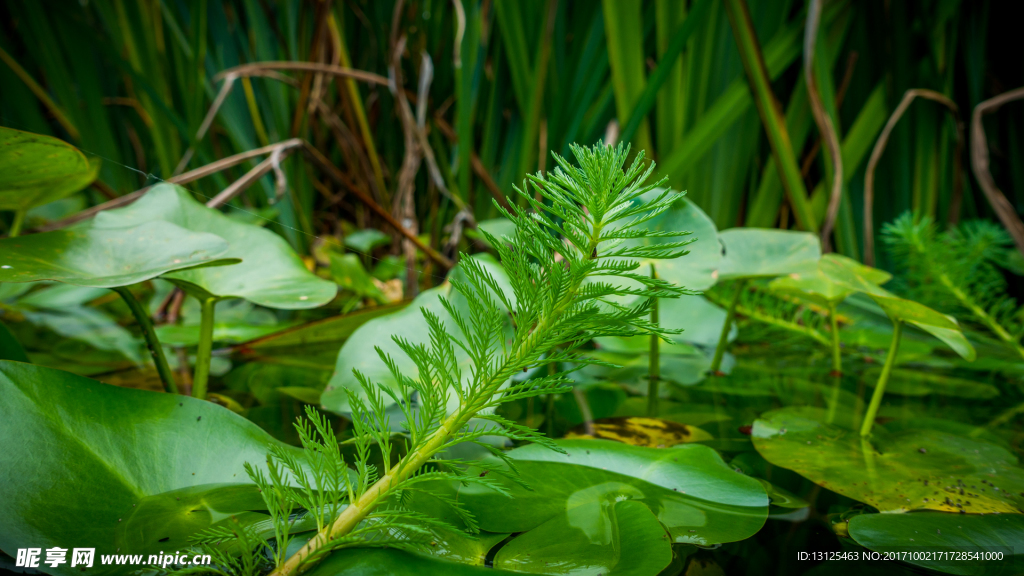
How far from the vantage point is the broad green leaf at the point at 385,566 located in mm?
258

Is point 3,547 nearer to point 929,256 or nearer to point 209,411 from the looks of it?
point 209,411

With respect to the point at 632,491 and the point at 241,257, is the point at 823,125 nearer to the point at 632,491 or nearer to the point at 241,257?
the point at 632,491

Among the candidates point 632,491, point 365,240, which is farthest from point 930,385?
point 365,240

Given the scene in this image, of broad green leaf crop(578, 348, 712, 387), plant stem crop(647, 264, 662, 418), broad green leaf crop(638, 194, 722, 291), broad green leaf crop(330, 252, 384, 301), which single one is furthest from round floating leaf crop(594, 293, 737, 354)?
broad green leaf crop(330, 252, 384, 301)

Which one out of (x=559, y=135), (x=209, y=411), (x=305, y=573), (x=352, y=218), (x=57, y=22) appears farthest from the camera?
(x=352, y=218)

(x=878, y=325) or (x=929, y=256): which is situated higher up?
(x=929, y=256)

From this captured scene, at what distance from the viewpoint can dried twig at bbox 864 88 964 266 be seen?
1.12m

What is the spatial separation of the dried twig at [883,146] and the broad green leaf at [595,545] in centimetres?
111

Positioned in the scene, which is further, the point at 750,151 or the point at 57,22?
the point at 57,22

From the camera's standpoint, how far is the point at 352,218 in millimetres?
2035

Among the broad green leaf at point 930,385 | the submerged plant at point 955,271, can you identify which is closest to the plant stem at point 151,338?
the broad green leaf at point 930,385

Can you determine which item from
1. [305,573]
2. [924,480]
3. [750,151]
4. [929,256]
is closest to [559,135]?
[750,151]

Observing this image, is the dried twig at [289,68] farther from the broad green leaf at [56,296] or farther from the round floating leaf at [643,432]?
the round floating leaf at [643,432]

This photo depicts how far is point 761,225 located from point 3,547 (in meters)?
1.37
